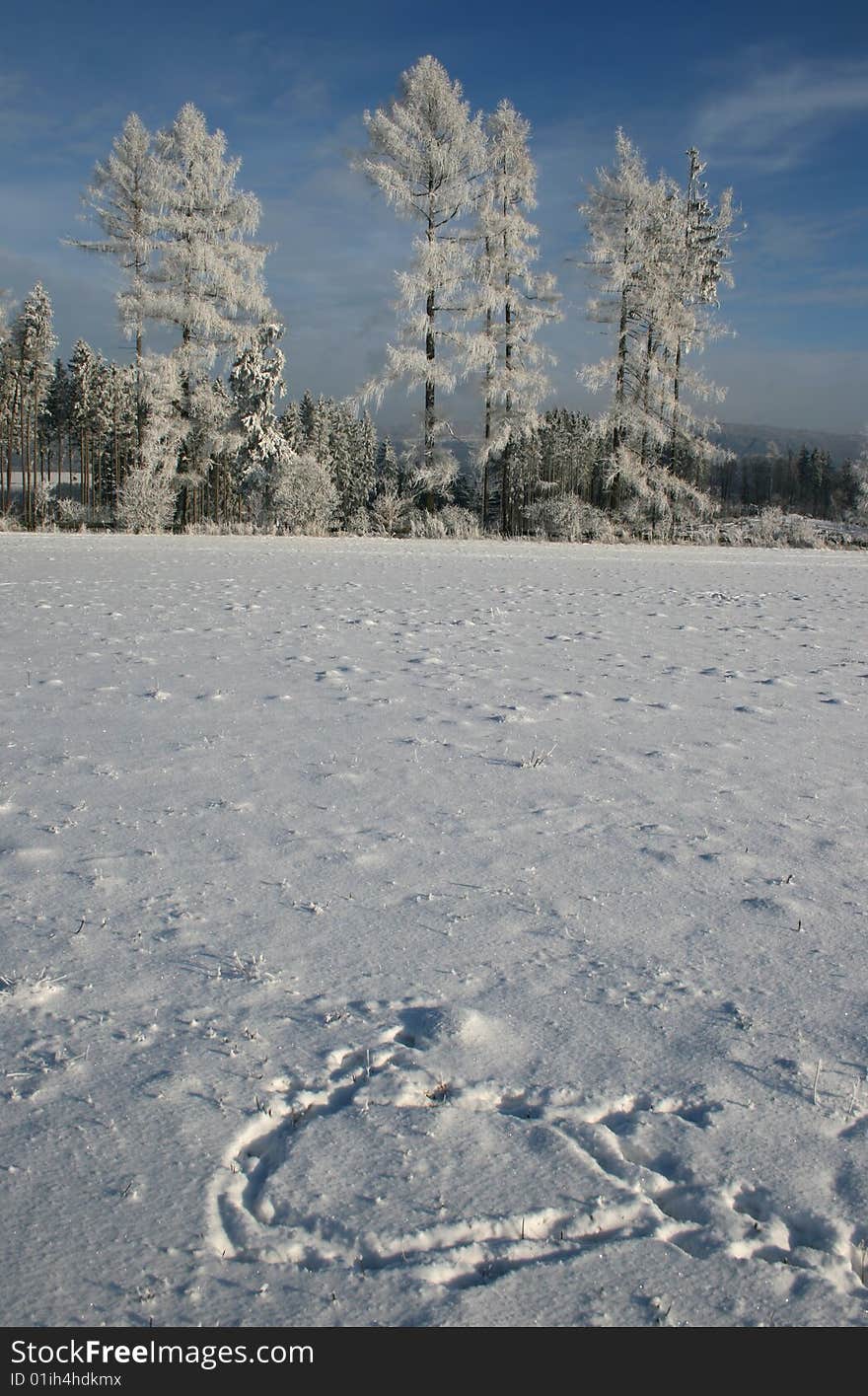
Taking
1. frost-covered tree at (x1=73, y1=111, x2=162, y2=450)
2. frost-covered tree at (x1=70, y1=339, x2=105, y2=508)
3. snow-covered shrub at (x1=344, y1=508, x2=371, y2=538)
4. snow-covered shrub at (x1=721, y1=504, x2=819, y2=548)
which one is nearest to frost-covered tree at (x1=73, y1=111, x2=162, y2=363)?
frost-covered tree at (x1=73, y1=111, x2=162, y2=450)

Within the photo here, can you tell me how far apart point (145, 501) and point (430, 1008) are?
72.3ft

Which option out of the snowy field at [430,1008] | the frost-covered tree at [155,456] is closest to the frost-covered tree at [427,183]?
the frost-covered tree at [155,456]

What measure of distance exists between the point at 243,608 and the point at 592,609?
394 centimetres

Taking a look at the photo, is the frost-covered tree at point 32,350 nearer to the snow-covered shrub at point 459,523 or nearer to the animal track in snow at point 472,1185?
the snow-covered shrub at point 459,523

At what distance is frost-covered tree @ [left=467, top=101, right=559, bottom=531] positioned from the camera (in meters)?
21.4

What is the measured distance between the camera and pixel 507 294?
2195 cm

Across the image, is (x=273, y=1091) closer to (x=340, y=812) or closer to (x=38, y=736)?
(x=340, y=812)

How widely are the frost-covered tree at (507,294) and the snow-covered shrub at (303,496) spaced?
18.6ft

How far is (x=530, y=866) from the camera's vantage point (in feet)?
10.1

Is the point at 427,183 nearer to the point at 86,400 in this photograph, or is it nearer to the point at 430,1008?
the point at 430,1008

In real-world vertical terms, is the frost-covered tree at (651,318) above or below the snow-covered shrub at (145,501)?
above

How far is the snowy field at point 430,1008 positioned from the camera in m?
1.49

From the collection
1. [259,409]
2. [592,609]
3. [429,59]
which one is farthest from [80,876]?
[259,409]

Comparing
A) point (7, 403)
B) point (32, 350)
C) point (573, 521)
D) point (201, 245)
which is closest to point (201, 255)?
point (201, 245)
